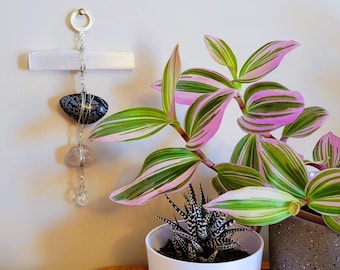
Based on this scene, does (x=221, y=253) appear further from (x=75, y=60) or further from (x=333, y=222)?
(x=75, y=60)

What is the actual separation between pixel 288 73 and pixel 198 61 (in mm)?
161

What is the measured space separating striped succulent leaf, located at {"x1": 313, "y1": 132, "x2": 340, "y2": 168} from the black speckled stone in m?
0.33

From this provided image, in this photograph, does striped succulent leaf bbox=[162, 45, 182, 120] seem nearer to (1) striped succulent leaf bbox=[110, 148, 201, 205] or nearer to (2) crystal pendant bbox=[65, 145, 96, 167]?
(1) striped succulent leaf bbox=[110, 148, 201, 205]

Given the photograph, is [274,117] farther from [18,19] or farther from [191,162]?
[18,19]

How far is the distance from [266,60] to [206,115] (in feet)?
0.39

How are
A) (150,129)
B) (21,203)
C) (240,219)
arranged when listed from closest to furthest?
1. (240,219)
2. (150,129)
3. (21,203)

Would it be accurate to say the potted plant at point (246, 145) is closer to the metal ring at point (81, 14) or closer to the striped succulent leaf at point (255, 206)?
the striped succulent leaf at point (255, 206)

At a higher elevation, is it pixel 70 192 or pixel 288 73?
pixel 288 73

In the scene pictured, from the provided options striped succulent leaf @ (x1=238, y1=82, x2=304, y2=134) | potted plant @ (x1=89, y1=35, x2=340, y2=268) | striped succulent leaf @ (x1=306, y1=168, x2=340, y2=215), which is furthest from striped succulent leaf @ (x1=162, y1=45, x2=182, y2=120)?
striped succulent leaf @ (x1=306, y1=168, x2=340, y2=215)

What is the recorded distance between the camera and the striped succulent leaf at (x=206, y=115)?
498 mm

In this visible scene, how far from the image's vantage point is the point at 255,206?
1.47 ft

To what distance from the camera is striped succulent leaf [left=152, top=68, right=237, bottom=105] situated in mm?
590

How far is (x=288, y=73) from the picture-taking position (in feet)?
2.35

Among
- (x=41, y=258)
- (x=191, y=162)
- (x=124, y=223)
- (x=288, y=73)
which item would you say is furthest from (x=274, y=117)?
(x=41, y=258)
